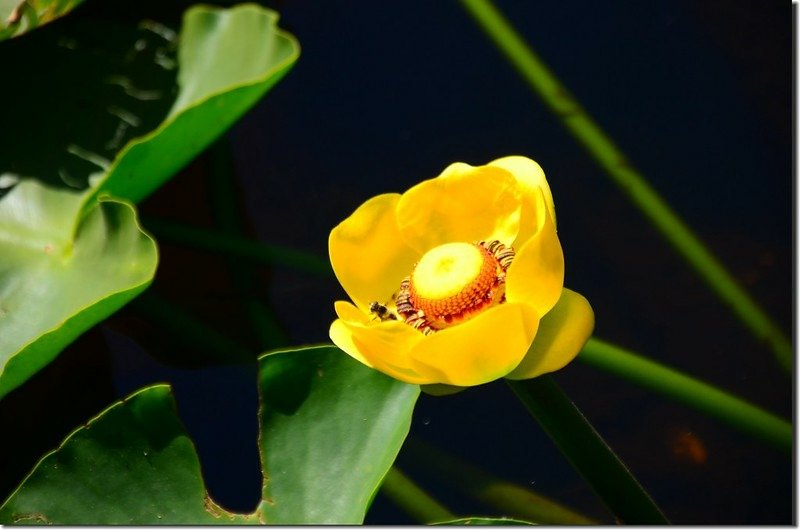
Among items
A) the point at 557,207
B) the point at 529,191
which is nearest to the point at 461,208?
the point at 529,191

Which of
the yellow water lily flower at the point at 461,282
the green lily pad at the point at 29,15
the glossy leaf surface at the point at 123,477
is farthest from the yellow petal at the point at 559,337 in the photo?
the green lily pad at the point at 29,15

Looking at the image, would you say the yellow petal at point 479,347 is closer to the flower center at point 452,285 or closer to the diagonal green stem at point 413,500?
the flower center at point 452,285

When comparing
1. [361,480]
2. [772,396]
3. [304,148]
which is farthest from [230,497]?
[772,396]

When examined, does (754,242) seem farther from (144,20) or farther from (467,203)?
(144,20)

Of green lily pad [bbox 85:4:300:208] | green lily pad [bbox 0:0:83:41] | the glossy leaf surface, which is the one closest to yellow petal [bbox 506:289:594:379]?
the glossy leaf surface

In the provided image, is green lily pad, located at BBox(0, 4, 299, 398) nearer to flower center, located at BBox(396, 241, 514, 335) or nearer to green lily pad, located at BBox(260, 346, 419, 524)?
green lily pad, located at BBox(260, 346, 419, 524)

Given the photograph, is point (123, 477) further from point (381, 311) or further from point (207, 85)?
point (207, 85)

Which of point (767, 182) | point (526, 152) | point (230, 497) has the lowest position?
point (230, 497)
